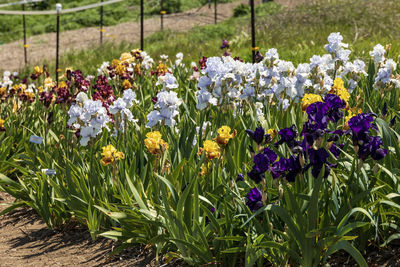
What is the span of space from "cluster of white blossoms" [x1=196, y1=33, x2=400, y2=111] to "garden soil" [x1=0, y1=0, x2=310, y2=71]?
35.4 feet

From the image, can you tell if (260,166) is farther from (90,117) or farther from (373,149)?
(90,117)

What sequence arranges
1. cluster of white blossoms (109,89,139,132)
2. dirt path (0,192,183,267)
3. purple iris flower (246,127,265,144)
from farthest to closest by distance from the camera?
cluster of white blossoms (109,89,139,132)
dirt path (0,192,183,267)
purple iris flower (246,127,265,144)

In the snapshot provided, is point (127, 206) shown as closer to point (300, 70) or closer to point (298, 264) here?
point (298, 264)

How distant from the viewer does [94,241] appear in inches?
125

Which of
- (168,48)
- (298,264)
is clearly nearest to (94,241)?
(298,264)

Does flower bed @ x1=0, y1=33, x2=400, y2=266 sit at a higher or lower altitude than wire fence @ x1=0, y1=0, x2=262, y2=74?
lower

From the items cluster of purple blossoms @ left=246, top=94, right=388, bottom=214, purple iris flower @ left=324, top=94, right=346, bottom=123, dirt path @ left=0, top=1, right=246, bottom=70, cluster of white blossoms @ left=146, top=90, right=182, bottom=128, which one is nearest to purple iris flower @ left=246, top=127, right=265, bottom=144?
cluster of purple blossoms @ left=246, top=94, right=388, bottom=214

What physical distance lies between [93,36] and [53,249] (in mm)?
14959

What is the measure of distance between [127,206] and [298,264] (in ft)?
3.47

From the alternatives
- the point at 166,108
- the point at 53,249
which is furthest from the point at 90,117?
the point at 53,249

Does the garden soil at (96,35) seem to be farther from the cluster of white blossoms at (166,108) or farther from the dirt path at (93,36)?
the cluster of white blossoms at (166,108)

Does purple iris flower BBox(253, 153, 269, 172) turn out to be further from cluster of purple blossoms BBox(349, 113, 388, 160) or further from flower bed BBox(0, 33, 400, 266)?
cluster of purple blossoms BBox(349, 113, 388, 160)

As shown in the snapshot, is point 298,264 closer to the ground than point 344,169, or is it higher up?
closer to the ground

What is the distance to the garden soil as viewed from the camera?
14680 millimetres
